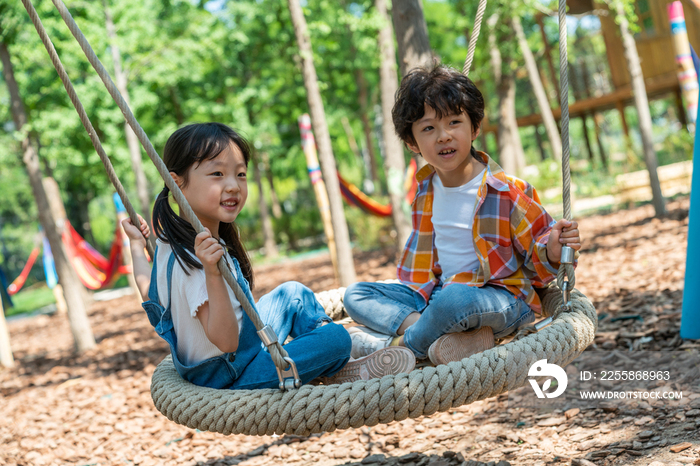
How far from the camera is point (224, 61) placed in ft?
40.5

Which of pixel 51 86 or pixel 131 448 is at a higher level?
pixel 51 86

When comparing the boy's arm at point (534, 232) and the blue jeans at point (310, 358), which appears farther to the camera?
the boy's arm at point (534, 232)

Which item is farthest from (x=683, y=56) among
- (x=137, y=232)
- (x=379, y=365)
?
(x=137, y=232)

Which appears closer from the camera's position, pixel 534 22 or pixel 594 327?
pixel 594 327

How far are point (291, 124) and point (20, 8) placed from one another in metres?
9.28

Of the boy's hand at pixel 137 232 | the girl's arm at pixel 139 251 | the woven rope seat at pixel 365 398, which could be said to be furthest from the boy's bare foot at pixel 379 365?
the boy's hand at pixel 137 232

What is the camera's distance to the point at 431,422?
287cm

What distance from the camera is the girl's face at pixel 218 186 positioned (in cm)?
173

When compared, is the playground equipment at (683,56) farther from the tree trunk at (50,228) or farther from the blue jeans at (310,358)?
the tree trunk at (50,228)

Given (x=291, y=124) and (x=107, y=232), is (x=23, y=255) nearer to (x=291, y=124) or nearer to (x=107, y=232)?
(x=107, y=232)

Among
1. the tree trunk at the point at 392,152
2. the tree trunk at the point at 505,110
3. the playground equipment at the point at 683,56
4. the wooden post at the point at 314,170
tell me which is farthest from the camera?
the tree trunk at the point at 505,110

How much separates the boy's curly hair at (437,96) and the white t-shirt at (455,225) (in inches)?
10.2

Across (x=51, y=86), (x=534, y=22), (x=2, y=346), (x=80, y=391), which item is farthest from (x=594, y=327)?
(x=534, y=22)

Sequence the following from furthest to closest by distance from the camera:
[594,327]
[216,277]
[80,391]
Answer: [80,391] < [594,327] < [216,277]
